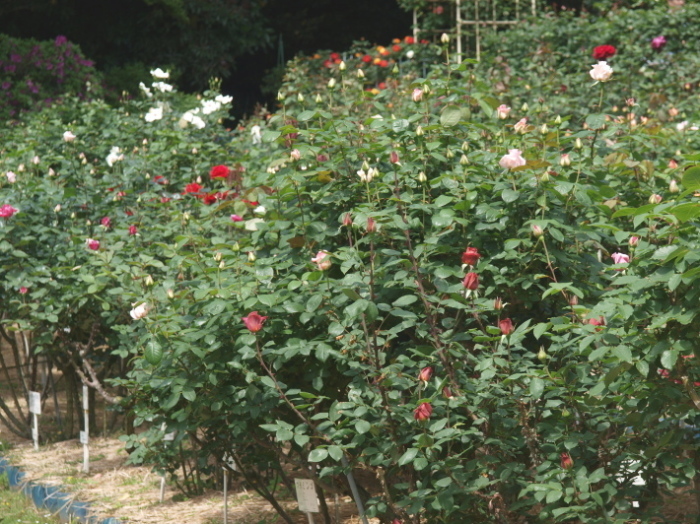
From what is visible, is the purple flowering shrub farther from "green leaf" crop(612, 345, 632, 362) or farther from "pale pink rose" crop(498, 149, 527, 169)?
"green leaf" crop(612, 345, 632, 362)

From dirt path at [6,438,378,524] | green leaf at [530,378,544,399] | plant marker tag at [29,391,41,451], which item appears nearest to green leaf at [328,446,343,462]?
green leaf at [530,378,544,399]

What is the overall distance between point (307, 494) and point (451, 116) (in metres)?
1.22

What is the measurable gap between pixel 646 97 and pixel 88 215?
3.90 meters

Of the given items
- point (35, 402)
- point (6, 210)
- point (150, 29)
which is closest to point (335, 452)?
point (6, 210)

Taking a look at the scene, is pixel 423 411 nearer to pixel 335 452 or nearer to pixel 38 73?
pixel 335 452

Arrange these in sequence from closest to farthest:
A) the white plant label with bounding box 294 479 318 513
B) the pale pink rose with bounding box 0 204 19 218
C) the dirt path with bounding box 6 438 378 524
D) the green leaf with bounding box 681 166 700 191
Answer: the green leaf with bounding box 681 166 700 191 < the white plant label with bounding box 294 479 318 513 < the dirt path with bounding box 6 438 378 524 < the pale pink rose with bounding box 0 204 19 218

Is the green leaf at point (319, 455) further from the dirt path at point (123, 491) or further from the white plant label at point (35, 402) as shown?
the white plant label at point (35, 402)

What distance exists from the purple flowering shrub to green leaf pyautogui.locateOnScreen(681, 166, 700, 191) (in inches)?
276

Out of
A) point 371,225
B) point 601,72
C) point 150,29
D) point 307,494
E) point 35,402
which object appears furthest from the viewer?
point 150,29

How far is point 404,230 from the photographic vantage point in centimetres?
242

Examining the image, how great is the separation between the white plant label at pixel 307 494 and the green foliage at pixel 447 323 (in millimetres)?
49

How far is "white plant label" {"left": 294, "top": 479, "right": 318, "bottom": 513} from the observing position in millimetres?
2770

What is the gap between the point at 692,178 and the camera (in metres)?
1.82

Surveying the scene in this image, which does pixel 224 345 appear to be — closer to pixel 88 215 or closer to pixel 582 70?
pixel 88 215
